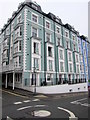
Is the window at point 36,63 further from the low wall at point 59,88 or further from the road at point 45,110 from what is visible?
the road at point 45,110

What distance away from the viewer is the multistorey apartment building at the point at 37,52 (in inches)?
760

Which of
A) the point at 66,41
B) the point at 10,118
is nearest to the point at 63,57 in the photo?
the point at 66,41

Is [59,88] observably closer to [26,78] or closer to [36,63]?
[26,78]

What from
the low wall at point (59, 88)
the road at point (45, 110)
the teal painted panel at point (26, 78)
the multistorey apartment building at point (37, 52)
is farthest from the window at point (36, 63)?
the road at point (45, 110)

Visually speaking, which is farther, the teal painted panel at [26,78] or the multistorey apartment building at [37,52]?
the multistorey apartment building at [37,52]

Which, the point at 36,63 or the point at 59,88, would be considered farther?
the point at 36,63

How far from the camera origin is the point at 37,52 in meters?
21.2

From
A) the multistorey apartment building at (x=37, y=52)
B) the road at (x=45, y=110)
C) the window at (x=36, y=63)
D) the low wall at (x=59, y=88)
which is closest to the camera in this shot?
the road at (x=45, y=110)

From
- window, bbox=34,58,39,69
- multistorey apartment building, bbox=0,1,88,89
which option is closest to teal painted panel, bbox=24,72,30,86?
multistorey apartment building, bbox=0,1,88,89

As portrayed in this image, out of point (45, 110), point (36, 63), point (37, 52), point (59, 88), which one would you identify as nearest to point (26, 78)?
point (36, 63)

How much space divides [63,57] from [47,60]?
5.83 metres

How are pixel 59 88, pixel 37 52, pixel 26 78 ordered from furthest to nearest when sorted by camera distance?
pixel 37 52
pixel 59 88
pixel 26 78

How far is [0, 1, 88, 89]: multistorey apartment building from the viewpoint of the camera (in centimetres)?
1931

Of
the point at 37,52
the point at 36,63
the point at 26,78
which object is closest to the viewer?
the point at 26,78
